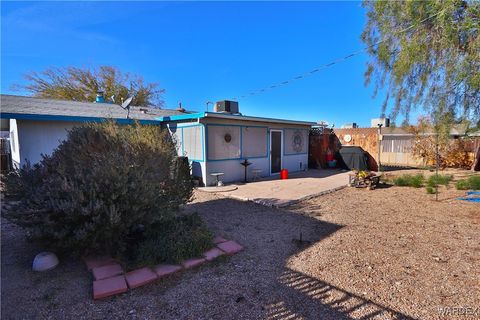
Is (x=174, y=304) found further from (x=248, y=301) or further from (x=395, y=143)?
(x=395, y=143)

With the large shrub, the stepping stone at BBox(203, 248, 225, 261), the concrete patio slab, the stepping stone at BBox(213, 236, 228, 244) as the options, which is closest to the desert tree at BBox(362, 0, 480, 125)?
the concrete patio slab

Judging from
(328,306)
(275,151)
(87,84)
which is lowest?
(328,306)

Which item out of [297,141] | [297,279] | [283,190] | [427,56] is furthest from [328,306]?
[297,141]

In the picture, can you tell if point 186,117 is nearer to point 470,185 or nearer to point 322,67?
point 322,67

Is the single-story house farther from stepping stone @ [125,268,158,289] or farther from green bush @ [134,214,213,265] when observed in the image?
stepping stone @ [125,268,158,289]

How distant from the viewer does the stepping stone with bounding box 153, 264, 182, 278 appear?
265 centimetres

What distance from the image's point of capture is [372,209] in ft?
17.9

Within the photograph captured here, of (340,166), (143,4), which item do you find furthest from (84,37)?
(340,166)

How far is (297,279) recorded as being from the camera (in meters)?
2.67

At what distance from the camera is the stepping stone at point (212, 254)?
3053mm

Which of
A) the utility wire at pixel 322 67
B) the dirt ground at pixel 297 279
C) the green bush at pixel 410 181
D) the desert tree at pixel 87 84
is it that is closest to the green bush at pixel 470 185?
the green bush at pixel 410 181

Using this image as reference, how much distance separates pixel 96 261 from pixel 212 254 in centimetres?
139

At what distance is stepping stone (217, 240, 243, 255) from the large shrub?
32.1 inches

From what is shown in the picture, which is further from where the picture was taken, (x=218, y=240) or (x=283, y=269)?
(x=218, y=240)
